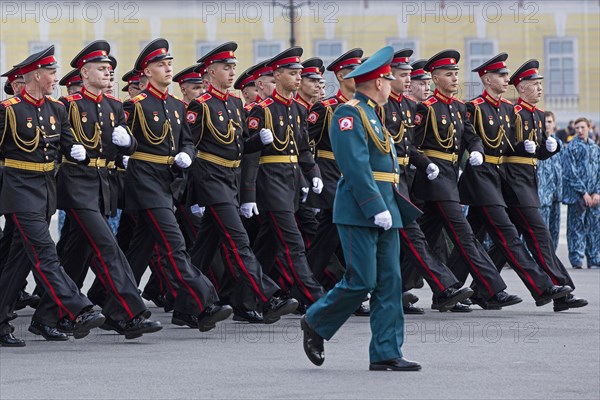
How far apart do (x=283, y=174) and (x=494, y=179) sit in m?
1.69

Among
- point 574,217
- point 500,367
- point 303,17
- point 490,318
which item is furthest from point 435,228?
point 303,17

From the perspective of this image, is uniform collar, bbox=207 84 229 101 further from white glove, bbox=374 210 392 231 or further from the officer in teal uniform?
white glove, bbox=374 210 392 231

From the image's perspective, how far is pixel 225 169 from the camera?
10.9m

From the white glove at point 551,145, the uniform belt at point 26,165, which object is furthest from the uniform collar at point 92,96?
the white glove at point 551,145

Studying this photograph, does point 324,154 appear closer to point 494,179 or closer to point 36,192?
point 494,179

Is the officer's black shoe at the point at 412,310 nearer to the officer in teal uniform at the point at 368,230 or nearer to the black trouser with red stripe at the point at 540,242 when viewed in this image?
Result: the black trouser with red stripe at the point at 540,242

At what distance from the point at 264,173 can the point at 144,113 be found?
121 centimetres

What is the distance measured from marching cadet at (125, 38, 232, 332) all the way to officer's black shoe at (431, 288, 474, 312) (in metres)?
1.77

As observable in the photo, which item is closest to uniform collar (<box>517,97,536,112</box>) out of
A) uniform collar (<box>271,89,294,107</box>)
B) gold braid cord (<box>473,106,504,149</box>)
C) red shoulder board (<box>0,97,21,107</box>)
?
gold braid cord (<box>473,106,504,149</box>)

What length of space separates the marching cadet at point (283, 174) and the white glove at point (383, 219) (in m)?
2.65

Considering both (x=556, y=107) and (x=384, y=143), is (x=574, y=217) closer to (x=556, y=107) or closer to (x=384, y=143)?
(x=384, y=143)

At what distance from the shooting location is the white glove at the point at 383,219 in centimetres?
855

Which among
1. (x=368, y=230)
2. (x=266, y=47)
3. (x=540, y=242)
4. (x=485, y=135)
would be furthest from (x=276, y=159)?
(x=266, y=47)

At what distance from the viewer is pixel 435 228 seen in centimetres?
1222
